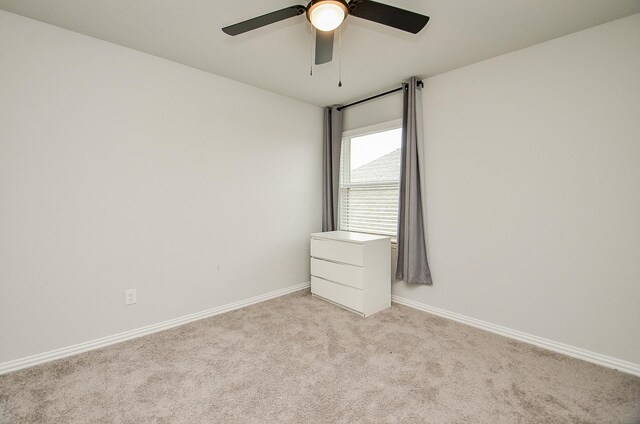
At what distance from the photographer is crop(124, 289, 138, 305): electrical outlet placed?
7.60ft

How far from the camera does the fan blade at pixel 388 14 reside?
148cm

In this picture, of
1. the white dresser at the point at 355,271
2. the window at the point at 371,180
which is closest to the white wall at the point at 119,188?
the white dresser at the point at 355,271

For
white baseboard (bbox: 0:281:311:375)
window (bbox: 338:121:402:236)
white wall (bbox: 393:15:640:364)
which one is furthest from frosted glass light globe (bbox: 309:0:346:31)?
white baseboard (bbox: 0:281:311:375)

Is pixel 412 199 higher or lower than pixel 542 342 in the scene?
higher

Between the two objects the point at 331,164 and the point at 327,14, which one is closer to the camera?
the point at 327,14

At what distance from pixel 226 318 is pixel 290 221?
4.14 feet

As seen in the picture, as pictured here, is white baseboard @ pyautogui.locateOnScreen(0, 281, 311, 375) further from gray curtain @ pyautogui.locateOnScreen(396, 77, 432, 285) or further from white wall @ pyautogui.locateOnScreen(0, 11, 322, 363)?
gray curtain @ pyautogui.locateOnScreen(396, 77, 432, 285)

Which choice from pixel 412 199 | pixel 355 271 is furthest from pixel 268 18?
pixel 355 271

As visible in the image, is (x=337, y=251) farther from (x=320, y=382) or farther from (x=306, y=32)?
(x=306, y=32)

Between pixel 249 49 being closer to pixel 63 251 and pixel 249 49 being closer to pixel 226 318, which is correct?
pixel 63 251

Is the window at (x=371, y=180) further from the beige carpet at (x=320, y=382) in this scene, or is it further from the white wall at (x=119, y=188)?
the beige carpet at (x=320, y=382)

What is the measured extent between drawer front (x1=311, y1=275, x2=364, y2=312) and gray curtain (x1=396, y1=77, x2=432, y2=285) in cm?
56

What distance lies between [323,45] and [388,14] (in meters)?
0.45

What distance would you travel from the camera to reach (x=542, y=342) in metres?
2.20
